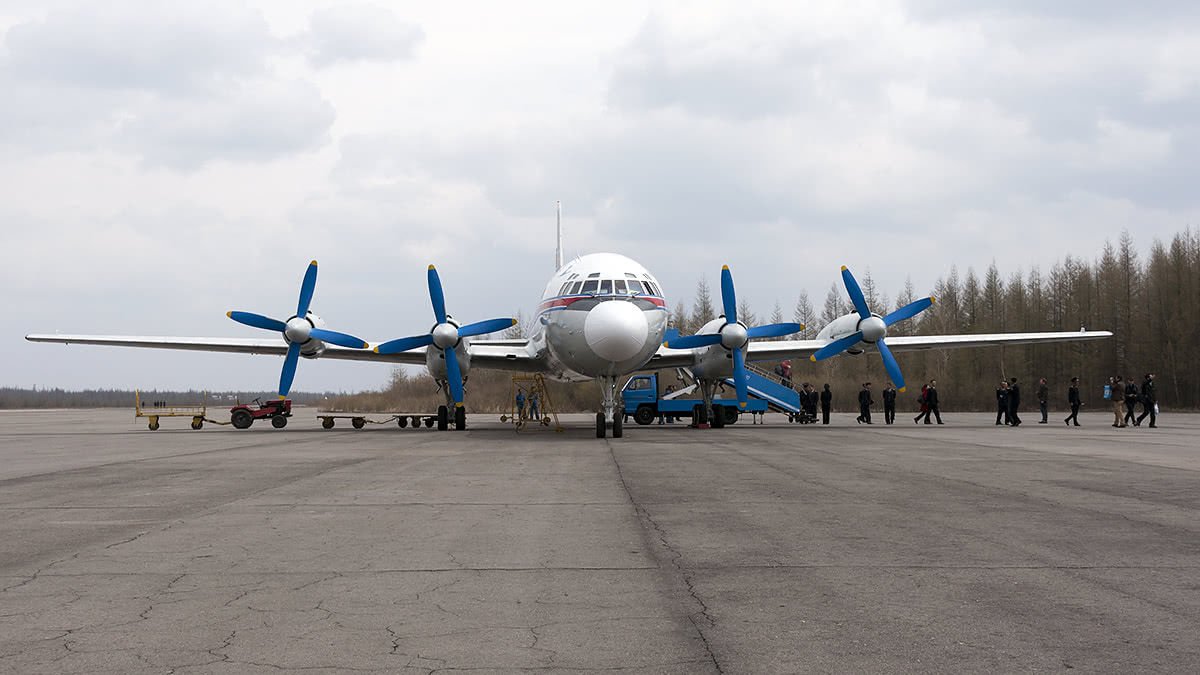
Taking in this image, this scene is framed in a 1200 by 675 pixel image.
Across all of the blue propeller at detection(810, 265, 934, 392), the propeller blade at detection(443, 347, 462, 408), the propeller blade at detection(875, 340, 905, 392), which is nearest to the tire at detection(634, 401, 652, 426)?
the blue propeller at detection(810, 265, 934, 392)

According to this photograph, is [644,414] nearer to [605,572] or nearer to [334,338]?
[334,338]

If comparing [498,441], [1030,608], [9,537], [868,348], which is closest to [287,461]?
[498,441]

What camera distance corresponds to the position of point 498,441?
2248 cm

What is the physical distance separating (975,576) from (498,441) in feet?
56.6

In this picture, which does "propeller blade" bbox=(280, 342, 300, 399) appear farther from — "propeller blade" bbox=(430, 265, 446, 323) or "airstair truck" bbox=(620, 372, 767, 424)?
"airstair truck" bbox=(620, 372, 767, 424)

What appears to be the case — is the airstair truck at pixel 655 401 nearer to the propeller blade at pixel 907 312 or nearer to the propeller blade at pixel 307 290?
the propeller blade at pixel 907 312

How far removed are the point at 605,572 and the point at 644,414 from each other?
3070 cm

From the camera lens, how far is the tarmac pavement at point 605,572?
14.3 feet

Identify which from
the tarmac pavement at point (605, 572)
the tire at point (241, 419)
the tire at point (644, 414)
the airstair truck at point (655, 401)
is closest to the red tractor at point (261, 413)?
the tire at point (241, 419)

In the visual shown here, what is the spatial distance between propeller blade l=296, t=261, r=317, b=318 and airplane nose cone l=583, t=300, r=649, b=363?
10.5m

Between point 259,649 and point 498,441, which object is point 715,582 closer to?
point 259,649

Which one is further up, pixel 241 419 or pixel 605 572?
pixel 241 419

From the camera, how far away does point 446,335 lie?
25.0 metres

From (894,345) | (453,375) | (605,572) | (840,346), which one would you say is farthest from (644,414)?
(605,572)
